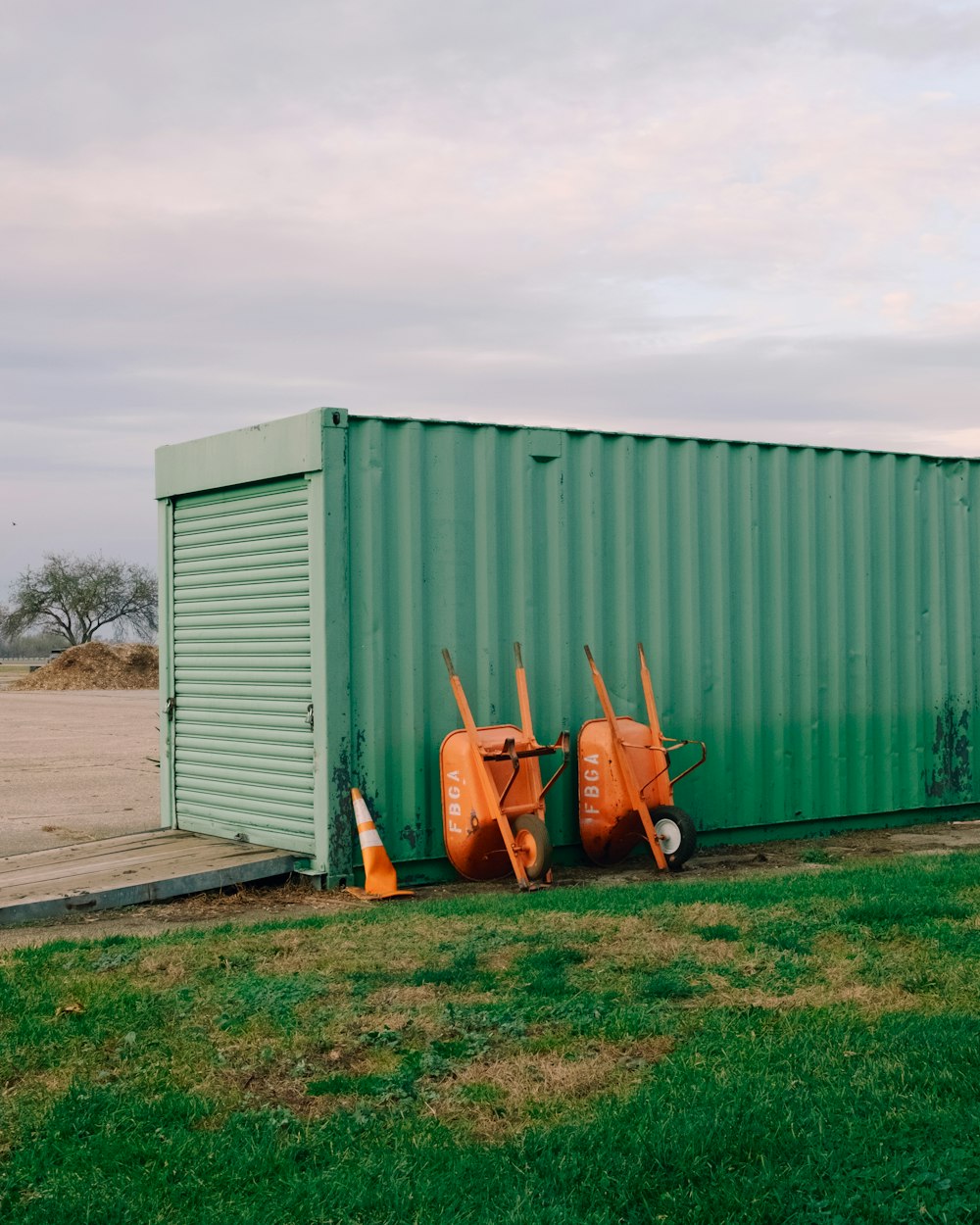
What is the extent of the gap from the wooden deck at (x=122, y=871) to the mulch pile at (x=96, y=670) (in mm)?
36669

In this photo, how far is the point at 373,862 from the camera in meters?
8.73

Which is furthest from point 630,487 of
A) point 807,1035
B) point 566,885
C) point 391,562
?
point 807,1035

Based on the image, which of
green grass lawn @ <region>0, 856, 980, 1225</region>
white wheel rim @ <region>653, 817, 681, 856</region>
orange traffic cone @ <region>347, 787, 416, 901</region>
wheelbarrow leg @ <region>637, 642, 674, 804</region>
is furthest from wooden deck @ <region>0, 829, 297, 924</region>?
wheelbarrow leg @ <region>637, 642, 674, 804</region>

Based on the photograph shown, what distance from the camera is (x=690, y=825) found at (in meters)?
9.26

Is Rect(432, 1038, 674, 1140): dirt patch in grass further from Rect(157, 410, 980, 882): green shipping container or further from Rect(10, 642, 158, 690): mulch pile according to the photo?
Rect(10, 642, 158, 690): mulch pile

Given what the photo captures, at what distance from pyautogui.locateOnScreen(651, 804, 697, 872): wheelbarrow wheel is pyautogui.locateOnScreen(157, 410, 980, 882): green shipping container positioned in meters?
0.80

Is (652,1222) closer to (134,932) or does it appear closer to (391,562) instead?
(134,932)

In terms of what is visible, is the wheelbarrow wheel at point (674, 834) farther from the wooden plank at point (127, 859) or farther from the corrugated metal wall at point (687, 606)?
the wooden plank at point (127, 859)

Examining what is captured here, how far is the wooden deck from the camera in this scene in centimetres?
787

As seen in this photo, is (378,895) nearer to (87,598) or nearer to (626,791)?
(626,791)

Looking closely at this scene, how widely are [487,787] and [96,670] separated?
39.5 m

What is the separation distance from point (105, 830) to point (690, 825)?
16.9 feet

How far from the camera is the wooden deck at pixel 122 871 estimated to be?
25.8 ft

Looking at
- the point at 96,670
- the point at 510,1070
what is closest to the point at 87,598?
the point at 96,670
